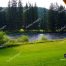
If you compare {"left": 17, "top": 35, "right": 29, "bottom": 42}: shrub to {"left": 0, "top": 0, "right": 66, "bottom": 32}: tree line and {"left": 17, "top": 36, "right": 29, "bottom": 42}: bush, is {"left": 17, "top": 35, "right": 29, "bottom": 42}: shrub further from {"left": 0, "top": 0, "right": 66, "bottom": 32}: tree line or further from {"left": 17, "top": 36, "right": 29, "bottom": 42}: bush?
{"left": 0, "top": 0, "right": 66, "bottom": 32}: tree line

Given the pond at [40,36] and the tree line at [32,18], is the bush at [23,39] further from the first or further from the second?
the tree line at [32,18]

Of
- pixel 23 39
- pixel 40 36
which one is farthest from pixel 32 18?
pixel 23 39

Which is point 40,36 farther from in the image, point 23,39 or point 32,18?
point 32,18

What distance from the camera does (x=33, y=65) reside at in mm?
7086

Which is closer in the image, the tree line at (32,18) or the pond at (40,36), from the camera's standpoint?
the pond at (40,36)

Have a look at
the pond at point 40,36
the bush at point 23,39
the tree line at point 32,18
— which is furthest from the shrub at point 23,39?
the tree line at point 32,18

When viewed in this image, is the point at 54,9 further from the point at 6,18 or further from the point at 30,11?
the point at 6,18

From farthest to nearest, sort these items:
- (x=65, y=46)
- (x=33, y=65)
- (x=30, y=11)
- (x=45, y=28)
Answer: (x=30, y=11), (x=45, y=28), (x=65, y=46), (x=33, y=65)

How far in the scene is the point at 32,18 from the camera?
1703 centimetres

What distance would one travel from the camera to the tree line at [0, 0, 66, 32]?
623 inches

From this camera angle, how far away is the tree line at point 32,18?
15.8 metres

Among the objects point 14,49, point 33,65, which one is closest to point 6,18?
point 14,49

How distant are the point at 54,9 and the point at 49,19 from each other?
39.3 inches

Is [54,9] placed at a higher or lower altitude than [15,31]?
higher
